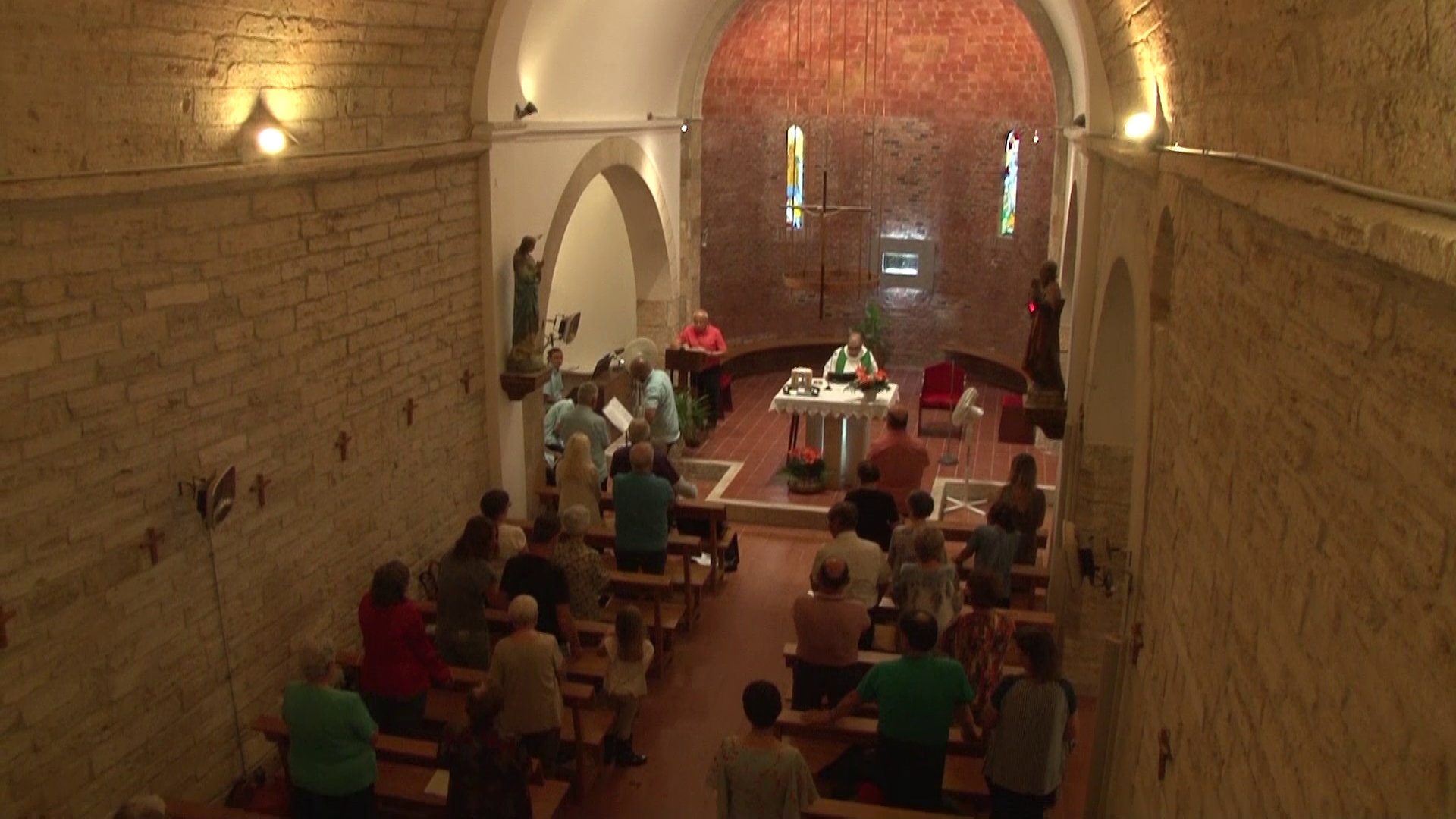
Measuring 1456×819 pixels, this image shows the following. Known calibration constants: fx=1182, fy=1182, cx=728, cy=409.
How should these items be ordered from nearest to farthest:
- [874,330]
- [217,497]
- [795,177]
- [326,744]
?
[326,744]
[217,497]
[874,330]
[795,177]

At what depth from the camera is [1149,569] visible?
505 cm

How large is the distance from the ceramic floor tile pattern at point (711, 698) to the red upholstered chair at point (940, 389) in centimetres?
363

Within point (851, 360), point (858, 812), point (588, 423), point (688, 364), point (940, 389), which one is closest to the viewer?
point (858, 812)

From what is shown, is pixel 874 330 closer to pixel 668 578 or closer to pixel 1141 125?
pixel 668 578

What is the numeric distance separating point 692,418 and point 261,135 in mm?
7263

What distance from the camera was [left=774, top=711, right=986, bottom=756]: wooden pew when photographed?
236 inches

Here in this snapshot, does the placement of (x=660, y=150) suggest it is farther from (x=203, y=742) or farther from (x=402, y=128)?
(x=203, y=742)

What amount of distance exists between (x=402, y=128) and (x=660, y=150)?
20.0ft

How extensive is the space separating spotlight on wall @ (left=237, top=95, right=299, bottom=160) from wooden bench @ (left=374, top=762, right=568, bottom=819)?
10.7 feet

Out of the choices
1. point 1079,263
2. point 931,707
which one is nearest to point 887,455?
point 1079,263

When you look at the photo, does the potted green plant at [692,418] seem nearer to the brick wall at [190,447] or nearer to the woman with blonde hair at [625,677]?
the brick wall at [190,447]

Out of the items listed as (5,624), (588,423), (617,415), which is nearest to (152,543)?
(5,624)

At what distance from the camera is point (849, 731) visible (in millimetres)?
6062

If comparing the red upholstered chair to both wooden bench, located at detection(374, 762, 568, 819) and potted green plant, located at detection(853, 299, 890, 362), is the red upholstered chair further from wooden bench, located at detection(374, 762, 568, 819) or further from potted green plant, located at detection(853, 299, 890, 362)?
wooden bench, located at detection(374, 762, 568, 819)
